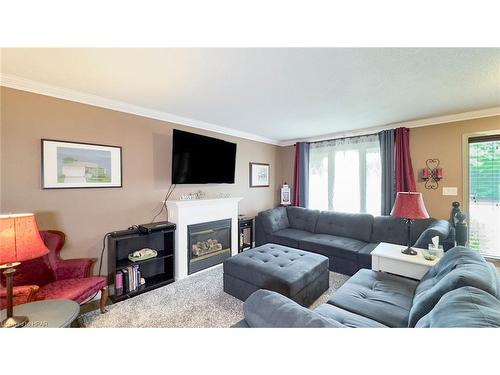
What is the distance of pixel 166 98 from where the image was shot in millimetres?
2355

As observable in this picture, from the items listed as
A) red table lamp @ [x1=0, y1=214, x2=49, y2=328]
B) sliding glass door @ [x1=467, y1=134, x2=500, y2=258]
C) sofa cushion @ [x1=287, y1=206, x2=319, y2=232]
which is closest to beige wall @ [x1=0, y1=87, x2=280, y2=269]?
red table lamp @ [x1=0, y1=214, x2=49, y2=328]

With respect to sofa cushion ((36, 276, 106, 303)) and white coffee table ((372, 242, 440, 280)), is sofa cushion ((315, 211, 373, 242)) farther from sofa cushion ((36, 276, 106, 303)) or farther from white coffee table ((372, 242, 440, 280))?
sofa cushion ((36, 276, 106, 303))

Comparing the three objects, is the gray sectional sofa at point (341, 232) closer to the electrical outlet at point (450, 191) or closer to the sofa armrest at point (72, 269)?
the electrical outlet at point (450, 191)

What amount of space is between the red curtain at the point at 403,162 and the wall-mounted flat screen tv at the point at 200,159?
274 centimetres

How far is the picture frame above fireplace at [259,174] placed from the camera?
4336 mm

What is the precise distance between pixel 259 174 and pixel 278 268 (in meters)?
2.61

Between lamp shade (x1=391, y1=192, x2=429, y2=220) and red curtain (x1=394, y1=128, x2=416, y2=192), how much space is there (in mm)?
1270

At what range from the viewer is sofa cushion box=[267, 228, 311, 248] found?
11.4ft

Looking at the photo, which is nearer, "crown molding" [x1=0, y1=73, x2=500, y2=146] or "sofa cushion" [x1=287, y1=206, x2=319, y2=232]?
"crown molding" [x1=0, y1=73, x2=500, y2=146]

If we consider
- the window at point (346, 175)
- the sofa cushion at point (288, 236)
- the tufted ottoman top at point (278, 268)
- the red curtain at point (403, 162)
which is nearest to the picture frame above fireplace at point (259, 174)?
the window at point (346, 175)

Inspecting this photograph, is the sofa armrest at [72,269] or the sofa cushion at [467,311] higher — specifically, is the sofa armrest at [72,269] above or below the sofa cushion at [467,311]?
below
